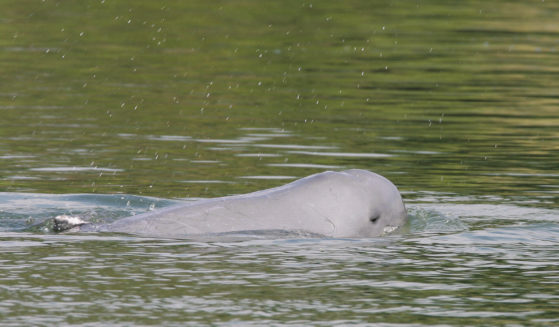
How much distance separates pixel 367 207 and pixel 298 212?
1.90 feet

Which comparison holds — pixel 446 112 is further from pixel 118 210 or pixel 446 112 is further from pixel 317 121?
pixel 118 210

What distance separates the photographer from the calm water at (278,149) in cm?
→ 884

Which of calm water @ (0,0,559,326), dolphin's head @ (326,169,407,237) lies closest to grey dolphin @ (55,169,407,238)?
dolphin's head @ (326,169,407,237)

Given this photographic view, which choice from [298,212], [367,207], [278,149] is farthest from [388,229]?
[278,149]

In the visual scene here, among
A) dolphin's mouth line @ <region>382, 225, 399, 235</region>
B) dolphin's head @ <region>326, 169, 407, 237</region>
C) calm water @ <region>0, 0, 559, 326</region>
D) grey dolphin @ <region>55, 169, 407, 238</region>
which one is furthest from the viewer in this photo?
dolphin's mouth line @ <region>382, 225, 399, 235</region>

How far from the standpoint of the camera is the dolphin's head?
10.9 meters

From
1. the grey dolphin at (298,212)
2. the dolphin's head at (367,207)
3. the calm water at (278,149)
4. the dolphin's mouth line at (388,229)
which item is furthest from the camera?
the dolphin's mouth line at (388,229)

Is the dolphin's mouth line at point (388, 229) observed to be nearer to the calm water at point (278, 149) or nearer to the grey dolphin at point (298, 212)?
the grey dolphin at point (298, 212)

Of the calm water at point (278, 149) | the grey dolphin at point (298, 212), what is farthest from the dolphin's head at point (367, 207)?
the calm water at point (278, 149)

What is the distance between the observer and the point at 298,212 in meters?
10.8

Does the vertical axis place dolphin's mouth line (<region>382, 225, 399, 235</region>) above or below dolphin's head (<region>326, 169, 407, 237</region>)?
below

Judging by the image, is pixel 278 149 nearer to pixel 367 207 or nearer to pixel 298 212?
pixel 367 207

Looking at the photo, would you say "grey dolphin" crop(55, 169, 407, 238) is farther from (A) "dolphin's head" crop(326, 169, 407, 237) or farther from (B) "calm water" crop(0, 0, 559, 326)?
(B) "calm water" crop(0, 0, 559, 326)

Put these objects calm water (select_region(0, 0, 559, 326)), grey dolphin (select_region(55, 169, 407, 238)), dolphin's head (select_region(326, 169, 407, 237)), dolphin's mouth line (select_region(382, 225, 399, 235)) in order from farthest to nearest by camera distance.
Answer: dolphin's mouth line (select_region(382, 225, 399, 235))
dolphin's head (select_region(326, 169, 407, 237))
grey dolphin (select_region(55, 169, 407, 238))
calm water (select_region(0, 0, 559, 326))
